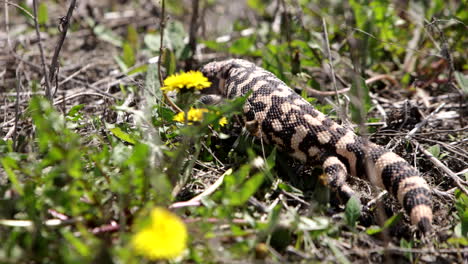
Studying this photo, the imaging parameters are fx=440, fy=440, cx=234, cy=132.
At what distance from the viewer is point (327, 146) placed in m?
3.14

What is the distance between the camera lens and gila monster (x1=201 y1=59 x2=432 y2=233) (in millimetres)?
2703

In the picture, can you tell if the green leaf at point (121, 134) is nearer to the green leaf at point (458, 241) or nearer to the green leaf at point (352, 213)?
the green leaf at point (352, 213)

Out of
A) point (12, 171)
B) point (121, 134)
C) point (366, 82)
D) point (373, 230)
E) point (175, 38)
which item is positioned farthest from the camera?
point (175, 38)

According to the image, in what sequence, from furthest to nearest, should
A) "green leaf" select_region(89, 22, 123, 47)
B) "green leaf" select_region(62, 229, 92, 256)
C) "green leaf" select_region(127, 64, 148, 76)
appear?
1. "green leaf" select_region(89, 22, 123, 47)
2. "green leaf" select_region(127, 64, 148, 76)
3. "green leaf" select_region(62, 229, 92, 256)

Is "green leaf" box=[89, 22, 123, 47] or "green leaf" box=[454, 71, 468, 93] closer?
"green leaf" box=[454, 71, 468, 93]

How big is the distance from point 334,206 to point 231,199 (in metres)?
1.03

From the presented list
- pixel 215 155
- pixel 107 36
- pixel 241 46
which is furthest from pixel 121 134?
pixel 107 36

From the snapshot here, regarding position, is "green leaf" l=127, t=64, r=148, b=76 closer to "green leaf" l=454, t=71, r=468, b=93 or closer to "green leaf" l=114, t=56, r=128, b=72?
"green leaf" l=114, t=56, r=128, b=72

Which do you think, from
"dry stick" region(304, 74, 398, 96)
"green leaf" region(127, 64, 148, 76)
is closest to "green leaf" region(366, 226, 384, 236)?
"dry stick" region(304, 74, 398, 96)

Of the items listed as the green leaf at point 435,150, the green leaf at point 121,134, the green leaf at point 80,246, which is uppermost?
the green leaf at point 121,134

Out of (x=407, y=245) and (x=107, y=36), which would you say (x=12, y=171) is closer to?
(x=407, y=245)

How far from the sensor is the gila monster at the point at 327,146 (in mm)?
2703

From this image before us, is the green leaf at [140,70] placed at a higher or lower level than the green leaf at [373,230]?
higher

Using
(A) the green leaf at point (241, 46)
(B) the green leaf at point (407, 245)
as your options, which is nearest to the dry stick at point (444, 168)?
(B) the green leaf at point (407, 245)
